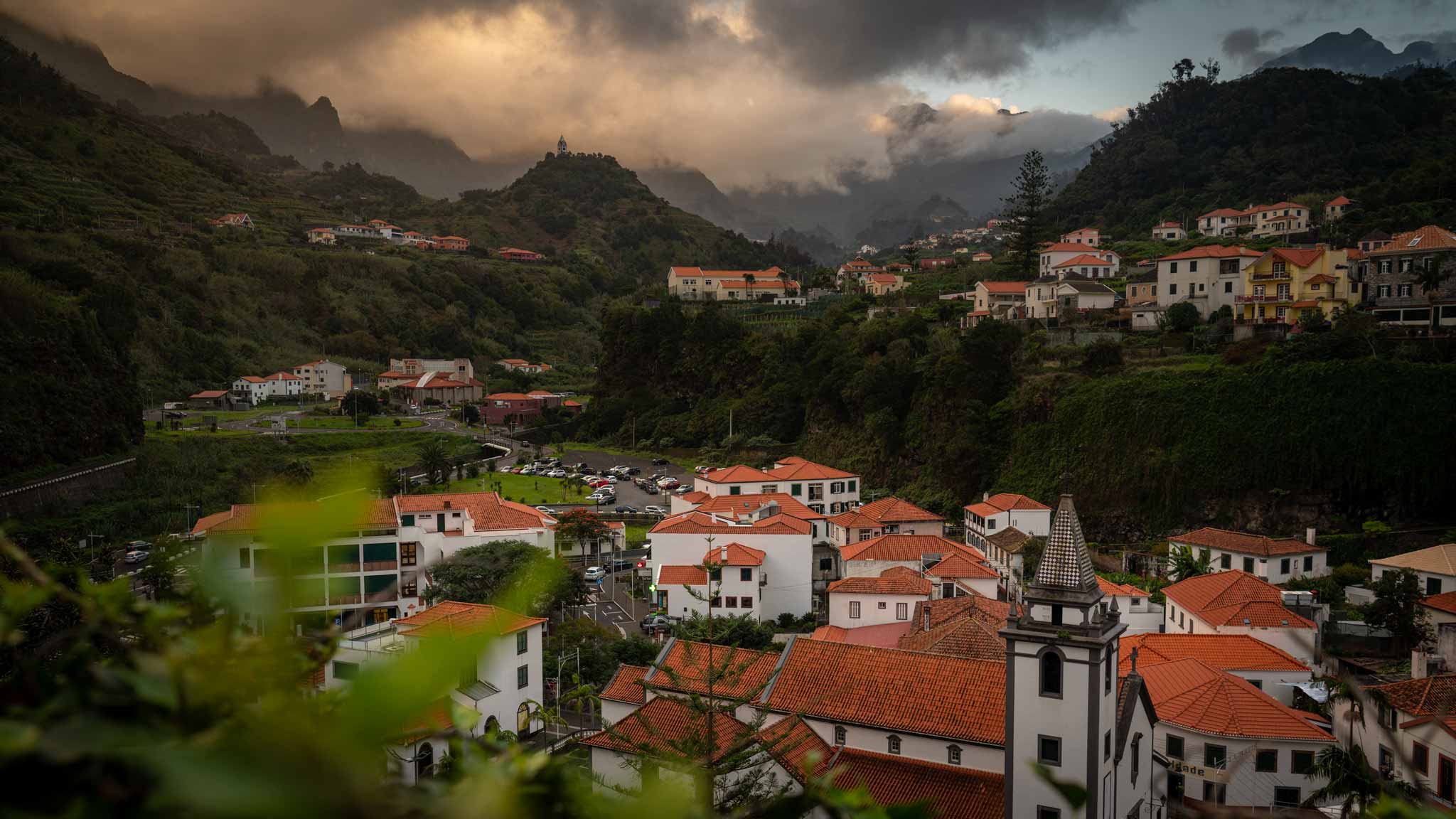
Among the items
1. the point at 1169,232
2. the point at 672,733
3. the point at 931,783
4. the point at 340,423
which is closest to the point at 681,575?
the point at 672,733

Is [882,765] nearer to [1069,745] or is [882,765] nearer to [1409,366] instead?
[1069,745]

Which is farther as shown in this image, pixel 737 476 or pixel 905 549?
pixel 737 476

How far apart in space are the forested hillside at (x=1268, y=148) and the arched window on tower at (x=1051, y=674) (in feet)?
146

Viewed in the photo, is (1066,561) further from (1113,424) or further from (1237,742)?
(1113,424)

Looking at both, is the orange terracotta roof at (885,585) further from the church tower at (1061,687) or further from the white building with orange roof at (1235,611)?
the church tower at (1061,687)

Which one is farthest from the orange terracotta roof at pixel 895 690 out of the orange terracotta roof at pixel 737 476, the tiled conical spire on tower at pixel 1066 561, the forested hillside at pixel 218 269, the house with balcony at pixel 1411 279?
the forested hillside at pixel 218 269

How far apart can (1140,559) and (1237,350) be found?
8787mm

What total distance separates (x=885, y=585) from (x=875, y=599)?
422mm

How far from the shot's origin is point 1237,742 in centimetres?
1398

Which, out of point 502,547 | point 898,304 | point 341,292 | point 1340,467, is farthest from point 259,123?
point 1340,467

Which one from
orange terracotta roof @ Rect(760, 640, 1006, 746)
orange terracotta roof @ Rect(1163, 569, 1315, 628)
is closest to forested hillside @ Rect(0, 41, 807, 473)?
orange terracotta roof @ Rect(760, 640, 1006, 746)

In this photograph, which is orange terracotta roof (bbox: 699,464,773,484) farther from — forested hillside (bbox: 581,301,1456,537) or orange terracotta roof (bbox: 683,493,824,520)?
forested hillside (bbox: 581,301,1456,537)

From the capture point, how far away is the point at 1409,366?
2536 centimetres

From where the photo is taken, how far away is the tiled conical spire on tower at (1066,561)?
11031mm
